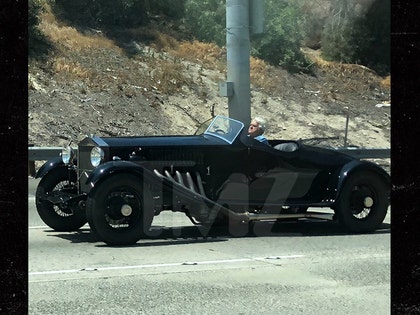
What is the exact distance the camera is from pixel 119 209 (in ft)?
25.3

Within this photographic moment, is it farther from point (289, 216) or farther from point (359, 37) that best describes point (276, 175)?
point (359, 37)

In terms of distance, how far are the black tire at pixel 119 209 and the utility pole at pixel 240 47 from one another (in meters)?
6.49

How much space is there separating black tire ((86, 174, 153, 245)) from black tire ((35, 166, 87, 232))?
3.77ft

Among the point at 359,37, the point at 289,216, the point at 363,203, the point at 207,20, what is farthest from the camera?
the point at 359,37

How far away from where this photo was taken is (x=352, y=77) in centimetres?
3309

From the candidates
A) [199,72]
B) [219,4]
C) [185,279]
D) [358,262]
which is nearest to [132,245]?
[185,279]

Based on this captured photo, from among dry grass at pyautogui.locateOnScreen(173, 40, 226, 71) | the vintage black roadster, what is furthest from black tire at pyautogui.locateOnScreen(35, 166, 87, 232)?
dry grass at pyautogui.locateOnScreen(173, 40, 226, 71)

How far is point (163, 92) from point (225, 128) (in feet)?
58.9

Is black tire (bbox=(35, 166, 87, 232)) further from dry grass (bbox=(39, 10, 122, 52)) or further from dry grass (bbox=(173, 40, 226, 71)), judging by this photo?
dry grass (bbox=(173, 40, 226, 71))

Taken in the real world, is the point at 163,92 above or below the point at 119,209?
above

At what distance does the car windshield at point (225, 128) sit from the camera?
855 centimetres

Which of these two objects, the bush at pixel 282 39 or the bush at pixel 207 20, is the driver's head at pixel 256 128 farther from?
the bush at pixel 207 20

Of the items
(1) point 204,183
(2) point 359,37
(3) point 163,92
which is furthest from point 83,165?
(2) point 359,37
